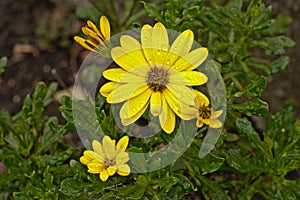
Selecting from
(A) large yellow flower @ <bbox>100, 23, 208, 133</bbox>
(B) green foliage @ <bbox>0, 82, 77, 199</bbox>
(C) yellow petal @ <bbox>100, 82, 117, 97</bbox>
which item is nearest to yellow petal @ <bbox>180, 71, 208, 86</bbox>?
(A) large yellow flower @ <bbox>100, 23, 208, 133</bbox>

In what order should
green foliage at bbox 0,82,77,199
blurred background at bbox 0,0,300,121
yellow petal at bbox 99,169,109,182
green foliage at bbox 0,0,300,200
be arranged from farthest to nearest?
blurred background at bbox 0,0,300,121 → green foliage at bbox 0,82,77,199 → green foliage at bbox 0,0,300,200 → yellow petal at bbox 99,169,109,182

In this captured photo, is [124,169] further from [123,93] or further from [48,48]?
Result: [48,48]

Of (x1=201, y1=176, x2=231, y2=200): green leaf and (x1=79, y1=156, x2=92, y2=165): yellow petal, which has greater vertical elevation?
(x1=79, y1=156, x2=92, y2=165): yellow petal

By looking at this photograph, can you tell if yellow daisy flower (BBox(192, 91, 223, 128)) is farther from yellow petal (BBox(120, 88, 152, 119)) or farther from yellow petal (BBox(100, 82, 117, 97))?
yellow petal (BBox(100, 82, 117, 97))

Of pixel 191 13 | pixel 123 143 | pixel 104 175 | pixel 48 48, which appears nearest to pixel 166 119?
pixel 123 143

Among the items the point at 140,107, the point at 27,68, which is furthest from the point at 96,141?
the point at 27,68

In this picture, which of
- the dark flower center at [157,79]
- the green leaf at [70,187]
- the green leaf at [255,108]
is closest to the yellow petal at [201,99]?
the dark flower center at [157,79]

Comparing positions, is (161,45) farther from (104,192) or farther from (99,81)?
(99,81)
